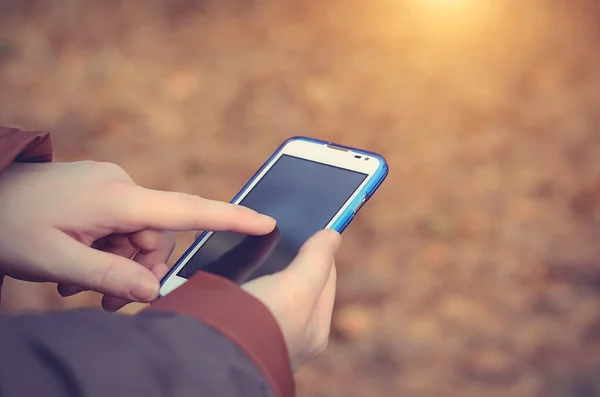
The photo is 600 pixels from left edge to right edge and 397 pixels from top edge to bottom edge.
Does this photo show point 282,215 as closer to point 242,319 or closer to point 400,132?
point 242,319

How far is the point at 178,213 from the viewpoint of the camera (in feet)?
2.00

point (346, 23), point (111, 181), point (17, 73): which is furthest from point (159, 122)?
point (111, 181)

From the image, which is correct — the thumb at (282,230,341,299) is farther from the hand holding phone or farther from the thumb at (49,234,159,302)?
the thumb at (49,234,159,302)

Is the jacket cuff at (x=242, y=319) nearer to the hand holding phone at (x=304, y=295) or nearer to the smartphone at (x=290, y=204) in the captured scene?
the hand holding phone at (x=304, y=295)

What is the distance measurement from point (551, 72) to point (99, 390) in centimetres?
126

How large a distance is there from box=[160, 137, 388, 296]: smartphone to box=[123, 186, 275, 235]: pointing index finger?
5 cm

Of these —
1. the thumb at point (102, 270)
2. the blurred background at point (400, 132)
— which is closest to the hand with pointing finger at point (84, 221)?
the thumb at point (102, 270)

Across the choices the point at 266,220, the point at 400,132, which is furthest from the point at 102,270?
the point at 400,132

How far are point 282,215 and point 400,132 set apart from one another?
2.16 feet

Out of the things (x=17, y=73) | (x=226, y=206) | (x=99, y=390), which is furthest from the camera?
(x=17, y=73)

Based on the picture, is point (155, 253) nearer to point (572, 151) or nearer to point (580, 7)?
point (572, 151)

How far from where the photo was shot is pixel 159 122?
136cm

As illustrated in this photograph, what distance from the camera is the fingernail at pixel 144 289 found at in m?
0.60

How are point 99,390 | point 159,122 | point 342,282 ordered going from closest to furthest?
1. point 99,390
2. point 342,282
3. point 159,122
